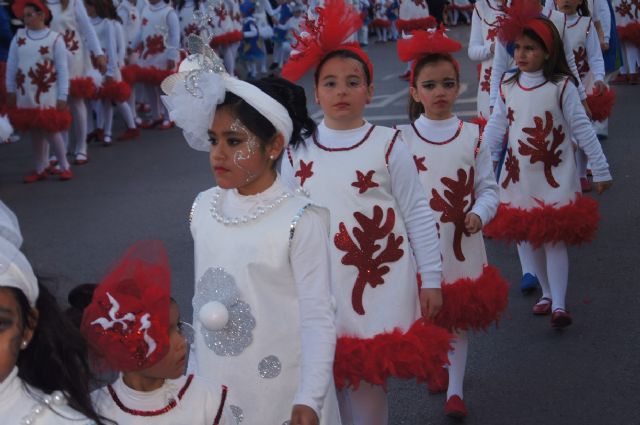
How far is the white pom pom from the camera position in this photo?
3216mm

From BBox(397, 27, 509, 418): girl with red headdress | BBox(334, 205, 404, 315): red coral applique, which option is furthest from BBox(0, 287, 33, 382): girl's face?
BBox(397, 27, 509, 418): girl with red headdress

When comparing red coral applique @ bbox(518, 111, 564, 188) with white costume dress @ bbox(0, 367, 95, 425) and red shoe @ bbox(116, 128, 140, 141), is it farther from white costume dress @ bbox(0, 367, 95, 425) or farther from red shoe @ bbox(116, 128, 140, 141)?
red shoe @ bbox(116, 128, 140, 141)

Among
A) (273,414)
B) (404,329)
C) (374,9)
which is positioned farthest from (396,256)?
(374,9)

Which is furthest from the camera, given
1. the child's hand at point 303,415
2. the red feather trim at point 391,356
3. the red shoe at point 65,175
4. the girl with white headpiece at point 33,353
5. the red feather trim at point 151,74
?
the red feather trim at point 151,74

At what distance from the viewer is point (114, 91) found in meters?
13.0

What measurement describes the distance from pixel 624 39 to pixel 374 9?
45.9 ft

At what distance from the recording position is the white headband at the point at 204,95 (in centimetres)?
325

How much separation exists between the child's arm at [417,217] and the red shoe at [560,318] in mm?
1930

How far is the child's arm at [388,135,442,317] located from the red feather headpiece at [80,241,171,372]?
1.52m

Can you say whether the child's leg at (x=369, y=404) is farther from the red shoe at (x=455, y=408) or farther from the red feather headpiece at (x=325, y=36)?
the red feather headpiece at (x=325, y=36)

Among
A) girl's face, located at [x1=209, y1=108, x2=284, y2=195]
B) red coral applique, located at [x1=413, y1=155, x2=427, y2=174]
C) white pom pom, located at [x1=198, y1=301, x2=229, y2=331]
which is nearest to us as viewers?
white pom pom, located at [x1=198, y1=301, x2=229, y2=331]

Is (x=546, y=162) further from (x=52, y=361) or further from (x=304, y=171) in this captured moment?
(x=52, y=361)

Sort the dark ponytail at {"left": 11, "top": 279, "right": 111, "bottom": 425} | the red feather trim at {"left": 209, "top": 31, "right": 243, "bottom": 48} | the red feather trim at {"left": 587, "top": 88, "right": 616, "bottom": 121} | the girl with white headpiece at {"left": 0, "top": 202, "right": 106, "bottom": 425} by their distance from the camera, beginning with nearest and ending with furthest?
1. the girl with white headpiece at {"left": 0, "top": 202, "right": 106, "bottom": 425}
2. the dark ponytail at {"left": 11, "top": 279, "right": 111, "bottom": 425}
3. the red feather trim at {"left": 587, "top": 88, "right": 616, "bottom": 121}
4. the red feather trim at {"left": 209, "top": 31, "right": 243, "bottom": 48}

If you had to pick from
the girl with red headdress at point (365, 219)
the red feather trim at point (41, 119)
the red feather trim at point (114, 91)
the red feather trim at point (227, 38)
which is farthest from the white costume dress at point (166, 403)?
the red feather trim at point (227, 38)
